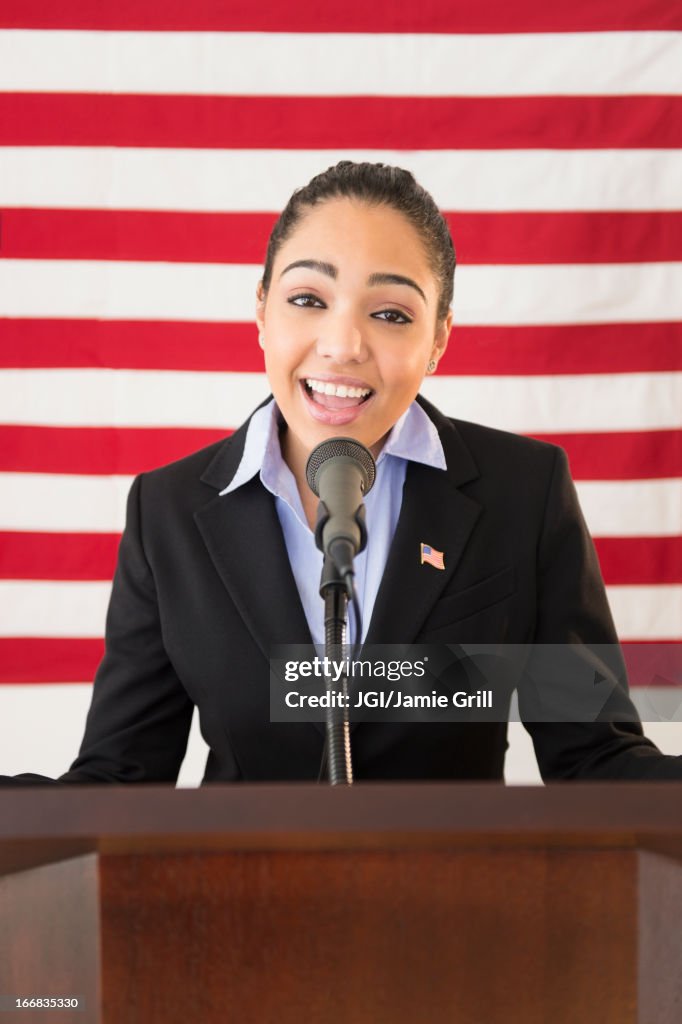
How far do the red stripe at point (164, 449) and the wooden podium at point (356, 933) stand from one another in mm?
1437

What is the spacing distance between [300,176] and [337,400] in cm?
90

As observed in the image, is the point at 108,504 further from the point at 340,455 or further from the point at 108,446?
the point at 340,455

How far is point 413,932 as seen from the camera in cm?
65

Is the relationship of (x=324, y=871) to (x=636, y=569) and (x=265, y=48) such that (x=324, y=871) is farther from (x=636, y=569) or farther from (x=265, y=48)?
(x=265, y=48)

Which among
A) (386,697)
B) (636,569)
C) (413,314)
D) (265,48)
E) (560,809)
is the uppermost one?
(265,48)

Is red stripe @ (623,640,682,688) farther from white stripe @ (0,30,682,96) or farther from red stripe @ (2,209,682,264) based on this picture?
white stripe @ (0,30,682,96)

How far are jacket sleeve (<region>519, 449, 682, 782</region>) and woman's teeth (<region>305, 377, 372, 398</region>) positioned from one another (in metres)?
0.34

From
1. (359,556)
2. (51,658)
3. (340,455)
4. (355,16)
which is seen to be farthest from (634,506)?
(340,455)

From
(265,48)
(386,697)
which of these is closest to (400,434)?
(386,697)

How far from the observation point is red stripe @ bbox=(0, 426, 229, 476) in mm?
2041

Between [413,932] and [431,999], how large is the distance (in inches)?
1.8

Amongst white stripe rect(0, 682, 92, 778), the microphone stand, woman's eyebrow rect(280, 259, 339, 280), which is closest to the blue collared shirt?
woman's eyebrow rect(280, 259, 339, 280)

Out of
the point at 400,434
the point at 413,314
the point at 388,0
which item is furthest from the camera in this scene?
the point at 388,0

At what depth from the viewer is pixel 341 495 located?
2.69 feet
